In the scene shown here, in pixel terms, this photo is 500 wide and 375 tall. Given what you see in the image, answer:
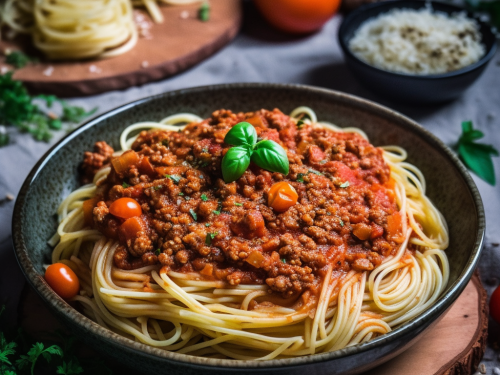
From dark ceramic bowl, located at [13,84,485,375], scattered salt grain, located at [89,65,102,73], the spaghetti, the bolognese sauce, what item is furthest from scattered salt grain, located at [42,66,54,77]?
the spaghetti

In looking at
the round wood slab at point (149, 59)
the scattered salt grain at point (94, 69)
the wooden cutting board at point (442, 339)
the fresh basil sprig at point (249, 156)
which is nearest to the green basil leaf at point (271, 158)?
the fresh basil sprig at point (249, 156)

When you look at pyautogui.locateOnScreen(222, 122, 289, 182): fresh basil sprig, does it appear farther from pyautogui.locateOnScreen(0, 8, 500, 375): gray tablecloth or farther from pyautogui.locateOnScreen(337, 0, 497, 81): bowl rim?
pyautogui.locateOnScreen(337, 0, 497, 81): bowl rim

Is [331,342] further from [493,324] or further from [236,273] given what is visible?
[493,324]

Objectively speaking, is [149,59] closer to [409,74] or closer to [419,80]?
[409,74]

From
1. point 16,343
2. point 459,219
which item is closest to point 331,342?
point 459,219

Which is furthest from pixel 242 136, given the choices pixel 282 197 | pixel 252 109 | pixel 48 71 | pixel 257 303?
pixel 48 71
